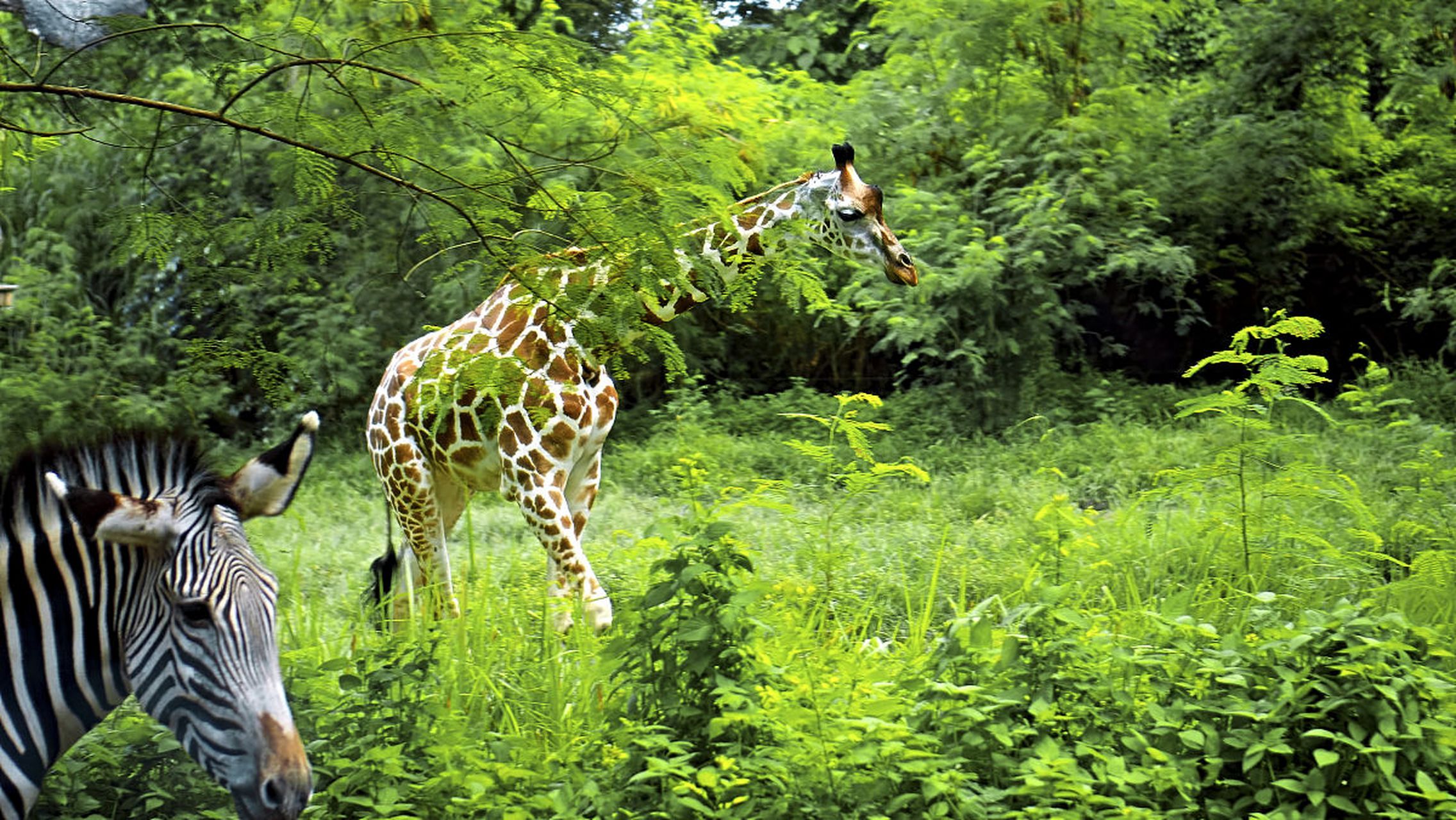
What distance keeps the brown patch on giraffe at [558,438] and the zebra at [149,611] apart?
207cm

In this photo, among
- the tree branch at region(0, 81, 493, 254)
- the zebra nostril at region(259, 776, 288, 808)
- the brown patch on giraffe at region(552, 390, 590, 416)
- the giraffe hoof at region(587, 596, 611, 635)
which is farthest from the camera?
the brown patch on giraffe at region(552, 390, 590, 416)

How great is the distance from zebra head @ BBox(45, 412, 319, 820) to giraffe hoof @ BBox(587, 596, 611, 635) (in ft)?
6.69

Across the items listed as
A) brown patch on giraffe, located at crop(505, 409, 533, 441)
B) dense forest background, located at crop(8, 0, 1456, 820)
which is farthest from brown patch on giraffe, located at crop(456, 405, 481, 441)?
dense forest background, located at crop(8, 0, 1456, 820)

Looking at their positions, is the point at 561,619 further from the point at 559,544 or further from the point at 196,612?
the point at 196,612

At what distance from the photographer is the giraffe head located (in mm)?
5391

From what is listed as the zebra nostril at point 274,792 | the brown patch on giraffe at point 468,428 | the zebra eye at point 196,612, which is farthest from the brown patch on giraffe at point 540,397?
the zebra nostril at point 274,792

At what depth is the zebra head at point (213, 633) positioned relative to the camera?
253cm

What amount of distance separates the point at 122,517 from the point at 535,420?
2032mm

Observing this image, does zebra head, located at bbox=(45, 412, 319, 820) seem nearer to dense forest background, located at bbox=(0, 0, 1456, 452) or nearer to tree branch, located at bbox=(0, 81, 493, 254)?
tree branch, located at bbox=(0, 81, 493, 254)

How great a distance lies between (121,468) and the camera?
2.81 metres

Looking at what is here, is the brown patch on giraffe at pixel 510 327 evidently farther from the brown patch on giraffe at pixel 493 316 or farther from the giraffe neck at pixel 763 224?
the giraffe neck at pixel 763 224

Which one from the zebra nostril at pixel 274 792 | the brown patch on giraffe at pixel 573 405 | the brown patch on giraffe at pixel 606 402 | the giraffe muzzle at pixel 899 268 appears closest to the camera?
the zebra nostril at pixel 274 792

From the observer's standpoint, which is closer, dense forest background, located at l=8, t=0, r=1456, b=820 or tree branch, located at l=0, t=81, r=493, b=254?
tree branch, located at l=0, t=81, r=493, b=254

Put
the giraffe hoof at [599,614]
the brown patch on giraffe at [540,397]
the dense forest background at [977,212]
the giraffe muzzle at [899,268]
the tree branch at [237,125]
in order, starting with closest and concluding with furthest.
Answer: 1. the tree branch at [237,125]
2. the brown patch on giraffe at [540,397]
3. the giraffe hoof at [599,614]
4. the giraffe muzzle at [899,268]
5. the dense forest background at [977,212]
